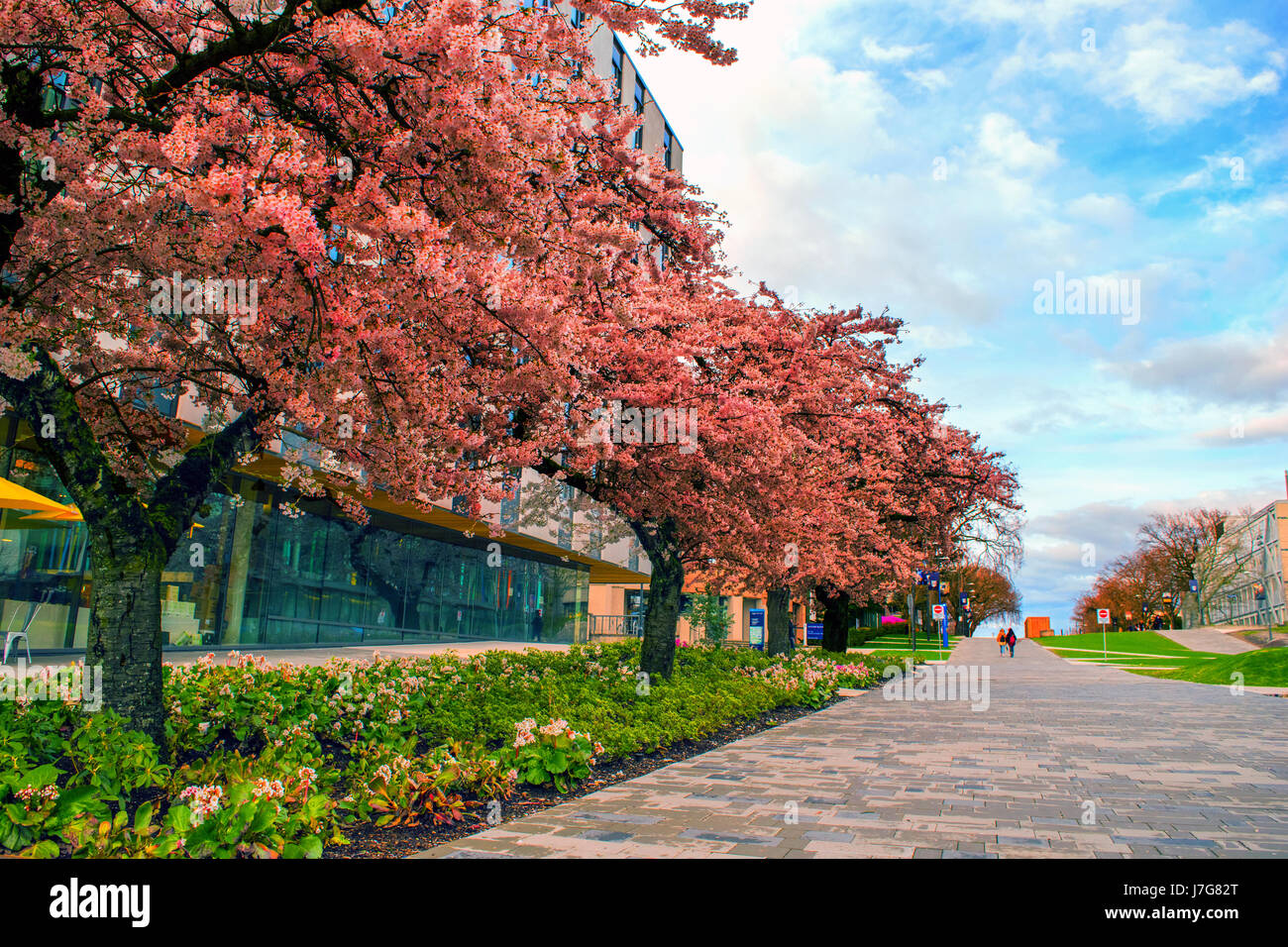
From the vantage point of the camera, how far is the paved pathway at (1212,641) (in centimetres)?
4950

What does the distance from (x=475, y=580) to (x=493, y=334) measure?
2502 centimetres

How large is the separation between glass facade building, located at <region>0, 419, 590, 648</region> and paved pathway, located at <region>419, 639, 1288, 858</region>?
4913mm

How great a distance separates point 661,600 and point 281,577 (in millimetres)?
11659

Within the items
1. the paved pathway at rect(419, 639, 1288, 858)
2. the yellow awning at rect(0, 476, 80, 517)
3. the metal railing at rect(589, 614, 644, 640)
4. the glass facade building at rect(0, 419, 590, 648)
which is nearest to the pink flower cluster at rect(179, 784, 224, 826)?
the paved pathway at rect(419, 639, 1288, 858)

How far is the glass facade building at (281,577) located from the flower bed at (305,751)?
2.03 meters

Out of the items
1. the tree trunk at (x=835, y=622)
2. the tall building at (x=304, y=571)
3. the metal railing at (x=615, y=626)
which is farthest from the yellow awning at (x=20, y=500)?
the metal railing at (x=615, y=626)

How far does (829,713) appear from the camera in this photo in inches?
535

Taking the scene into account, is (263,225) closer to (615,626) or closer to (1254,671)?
(1254,671)

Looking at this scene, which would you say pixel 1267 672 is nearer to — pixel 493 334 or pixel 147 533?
pixel 493 334

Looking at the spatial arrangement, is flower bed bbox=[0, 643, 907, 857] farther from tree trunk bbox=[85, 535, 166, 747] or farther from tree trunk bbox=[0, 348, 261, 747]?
tree trunk bbox=[0, 348, 261, 747]

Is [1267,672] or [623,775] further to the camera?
[1267,672]

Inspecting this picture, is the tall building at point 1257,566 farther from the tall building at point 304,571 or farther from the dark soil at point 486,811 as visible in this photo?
the dark soil at point 486,811

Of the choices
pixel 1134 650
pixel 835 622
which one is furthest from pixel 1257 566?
pixel 835 622

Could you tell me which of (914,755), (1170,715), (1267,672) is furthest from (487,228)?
(1267,672)
